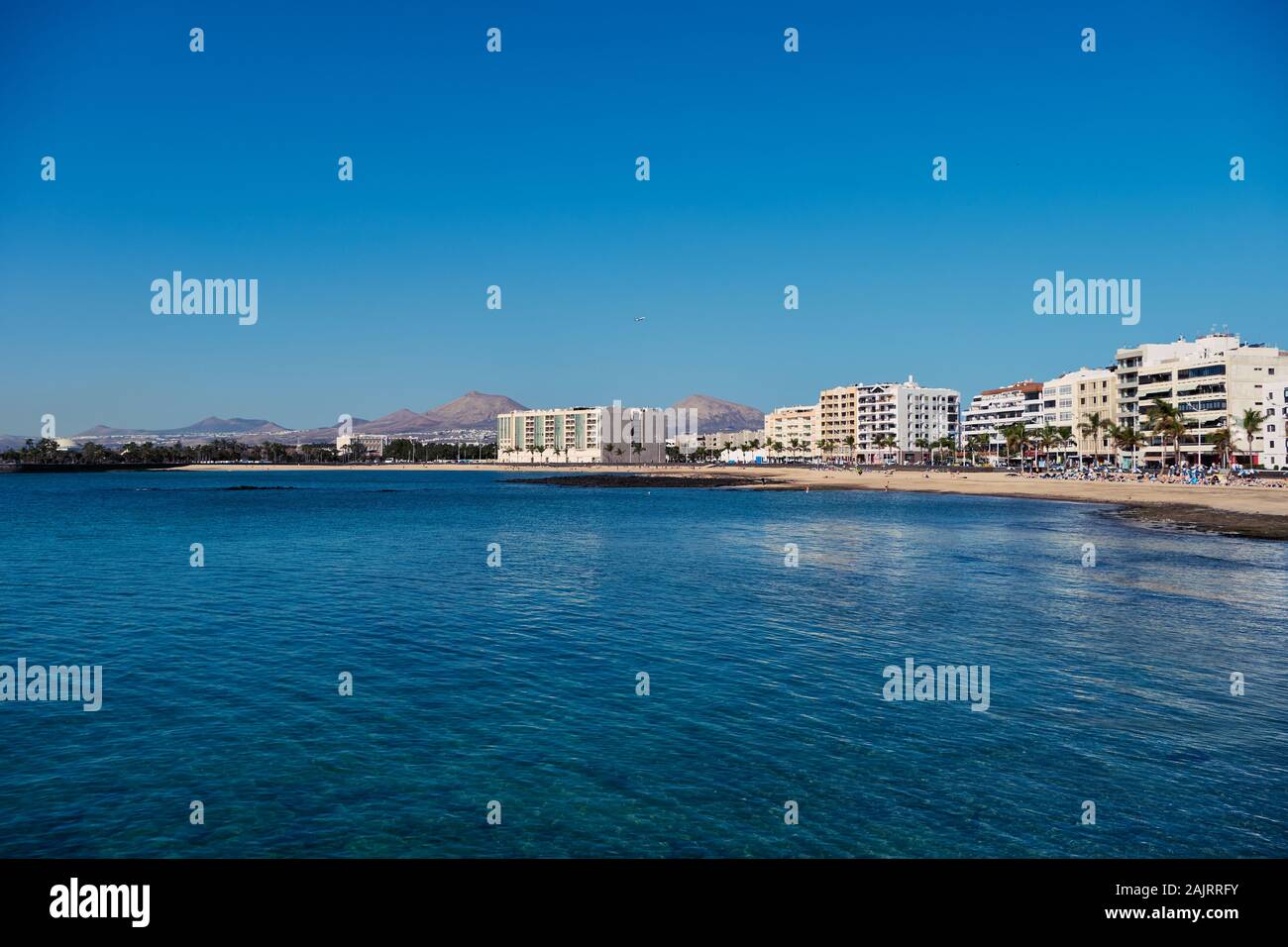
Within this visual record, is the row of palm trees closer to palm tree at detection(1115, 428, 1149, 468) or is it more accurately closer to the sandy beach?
palm tree at detection(1115, 428, 1149, 468)

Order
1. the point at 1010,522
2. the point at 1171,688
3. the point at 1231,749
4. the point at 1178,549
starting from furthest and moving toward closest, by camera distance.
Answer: the point at 1010,522 → the point at 1178,549 → the point at 1171,688 → the point at 1231,749

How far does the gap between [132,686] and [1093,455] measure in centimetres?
17150

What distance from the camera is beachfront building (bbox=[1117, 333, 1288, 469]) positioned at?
123m

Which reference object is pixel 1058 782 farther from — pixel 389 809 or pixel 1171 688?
pixel 389 809

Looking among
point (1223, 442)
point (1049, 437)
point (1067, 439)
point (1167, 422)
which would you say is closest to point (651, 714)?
point (1167, 422)

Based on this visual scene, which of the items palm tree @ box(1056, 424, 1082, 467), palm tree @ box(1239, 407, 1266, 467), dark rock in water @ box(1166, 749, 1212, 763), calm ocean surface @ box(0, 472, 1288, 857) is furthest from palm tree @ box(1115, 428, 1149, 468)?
dark rock in water @ box(1166, 749, 1212, 763)

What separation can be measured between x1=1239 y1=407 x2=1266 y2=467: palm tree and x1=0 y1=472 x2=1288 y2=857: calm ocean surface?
9239 cm

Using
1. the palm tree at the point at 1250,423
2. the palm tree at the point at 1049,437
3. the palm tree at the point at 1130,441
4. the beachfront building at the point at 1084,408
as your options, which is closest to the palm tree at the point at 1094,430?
the beachfront building at the point at 1084,408

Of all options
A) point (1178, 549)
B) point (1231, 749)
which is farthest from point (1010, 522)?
point (1231, 749)

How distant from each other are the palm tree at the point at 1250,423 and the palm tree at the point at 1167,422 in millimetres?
7822

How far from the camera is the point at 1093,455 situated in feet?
525

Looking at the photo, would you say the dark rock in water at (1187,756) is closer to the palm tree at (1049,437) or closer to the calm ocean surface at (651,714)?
the calm ocean surface at (651,714)
